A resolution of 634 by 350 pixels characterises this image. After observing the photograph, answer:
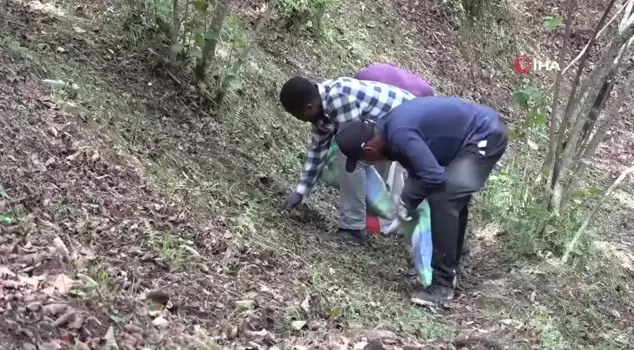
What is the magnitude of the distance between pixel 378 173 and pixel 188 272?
1771mm

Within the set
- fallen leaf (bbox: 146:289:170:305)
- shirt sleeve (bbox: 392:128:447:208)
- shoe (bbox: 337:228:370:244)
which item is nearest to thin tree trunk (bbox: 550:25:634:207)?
shoe (bbox: 337:228:370:244)

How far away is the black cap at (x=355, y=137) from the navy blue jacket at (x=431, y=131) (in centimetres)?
12

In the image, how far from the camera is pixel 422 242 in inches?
167

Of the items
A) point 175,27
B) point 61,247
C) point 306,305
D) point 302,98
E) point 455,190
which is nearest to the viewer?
point 61,247

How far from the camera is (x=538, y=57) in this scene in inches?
448

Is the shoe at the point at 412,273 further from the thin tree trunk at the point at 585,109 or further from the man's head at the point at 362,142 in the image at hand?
the thin tree trunk at the point at 585,109

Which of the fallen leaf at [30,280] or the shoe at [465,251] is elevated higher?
the fallen leaf at [30,280]

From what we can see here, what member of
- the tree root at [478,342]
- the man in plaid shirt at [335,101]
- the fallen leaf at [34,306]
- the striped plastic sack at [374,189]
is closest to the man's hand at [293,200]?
the striped plastic sack at [374,189]

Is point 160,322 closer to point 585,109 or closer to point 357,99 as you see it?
point 357,99

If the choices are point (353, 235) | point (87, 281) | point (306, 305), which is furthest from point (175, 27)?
point (87, 281)

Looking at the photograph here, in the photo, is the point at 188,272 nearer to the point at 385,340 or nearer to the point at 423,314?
the point at 385,340

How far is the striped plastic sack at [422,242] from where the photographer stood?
4.22 meters

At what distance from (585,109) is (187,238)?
3.22m

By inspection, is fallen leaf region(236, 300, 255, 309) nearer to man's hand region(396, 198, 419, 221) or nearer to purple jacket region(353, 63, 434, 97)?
man's hand region(396, 198, 419, 221)
